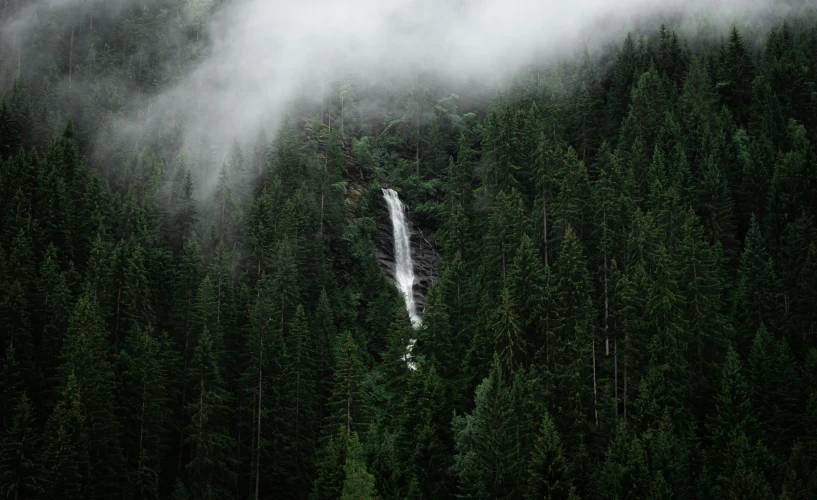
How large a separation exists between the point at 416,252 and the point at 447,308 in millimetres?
31428

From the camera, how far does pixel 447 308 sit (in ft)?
248

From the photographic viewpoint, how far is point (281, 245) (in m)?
85.5

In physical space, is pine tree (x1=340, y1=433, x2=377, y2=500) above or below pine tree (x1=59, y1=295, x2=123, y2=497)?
below

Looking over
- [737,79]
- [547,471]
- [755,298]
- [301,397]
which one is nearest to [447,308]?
[301,397]

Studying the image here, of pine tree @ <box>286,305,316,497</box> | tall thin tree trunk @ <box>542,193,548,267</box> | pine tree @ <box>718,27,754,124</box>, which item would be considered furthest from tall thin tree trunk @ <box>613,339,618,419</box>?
pine tree @ <box>718,27,754,124</box>

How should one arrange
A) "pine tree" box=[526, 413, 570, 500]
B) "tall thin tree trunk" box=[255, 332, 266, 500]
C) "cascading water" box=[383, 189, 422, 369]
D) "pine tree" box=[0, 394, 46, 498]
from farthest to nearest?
"cascading water" box=[383, 189, 422, 369] → "tall thin tree trunk" box=[255, 332, 266, 500] → "pine tree" box=[0, 394, 46, 498] → "pine tree" box=[526, 413, 570, 500]

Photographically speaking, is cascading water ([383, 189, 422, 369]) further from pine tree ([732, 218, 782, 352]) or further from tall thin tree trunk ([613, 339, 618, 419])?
pine tree ([732, 218, 782, 352])

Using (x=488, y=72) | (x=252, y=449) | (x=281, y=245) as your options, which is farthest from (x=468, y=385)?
(x=488, y=72)

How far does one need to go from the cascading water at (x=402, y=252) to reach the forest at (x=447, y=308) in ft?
6.54

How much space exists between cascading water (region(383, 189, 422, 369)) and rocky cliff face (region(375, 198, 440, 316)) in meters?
0.56

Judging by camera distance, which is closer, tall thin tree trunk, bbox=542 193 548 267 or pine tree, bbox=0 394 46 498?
pine tree, bbox=0 394 46 498

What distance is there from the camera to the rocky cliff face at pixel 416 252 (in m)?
102

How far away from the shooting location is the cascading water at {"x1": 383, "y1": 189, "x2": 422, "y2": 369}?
9906cm

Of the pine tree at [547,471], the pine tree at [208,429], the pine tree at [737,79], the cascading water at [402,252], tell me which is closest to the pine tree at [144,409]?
the pine tree at [208,429]
